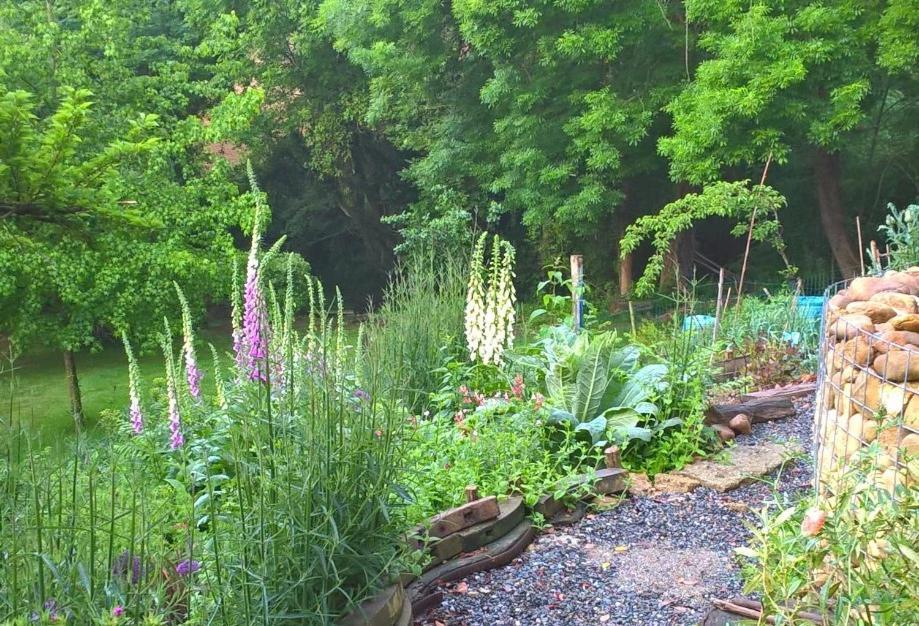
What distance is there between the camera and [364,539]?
2338mm

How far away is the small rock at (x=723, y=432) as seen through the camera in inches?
184

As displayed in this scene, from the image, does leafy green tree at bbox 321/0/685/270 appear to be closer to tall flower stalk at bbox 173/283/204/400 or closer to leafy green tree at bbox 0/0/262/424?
leafy green tree at bbox 0/0/262/424

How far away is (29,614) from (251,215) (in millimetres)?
8956

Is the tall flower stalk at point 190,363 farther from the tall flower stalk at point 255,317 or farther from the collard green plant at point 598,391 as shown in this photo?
the collard green plant at point 598,391

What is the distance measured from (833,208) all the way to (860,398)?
10778 millimetres

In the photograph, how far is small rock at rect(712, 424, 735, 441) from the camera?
469 cm

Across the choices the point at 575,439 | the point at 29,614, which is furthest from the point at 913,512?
the point at 575,439

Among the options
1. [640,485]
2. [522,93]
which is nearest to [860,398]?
[640,485]

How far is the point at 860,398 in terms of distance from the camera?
2955 millimetres

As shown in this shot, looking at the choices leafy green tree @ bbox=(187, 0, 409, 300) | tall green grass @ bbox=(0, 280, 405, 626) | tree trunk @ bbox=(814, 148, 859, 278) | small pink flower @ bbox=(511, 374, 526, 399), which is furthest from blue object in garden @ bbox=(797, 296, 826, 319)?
leafy green tree @ bbox=(187, 0, 409, 300)

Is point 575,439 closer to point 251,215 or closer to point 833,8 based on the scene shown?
point 251,215

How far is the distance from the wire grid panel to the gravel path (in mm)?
285

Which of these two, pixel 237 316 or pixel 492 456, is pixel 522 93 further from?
pixel 237 316

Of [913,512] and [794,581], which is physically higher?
[913,512]
